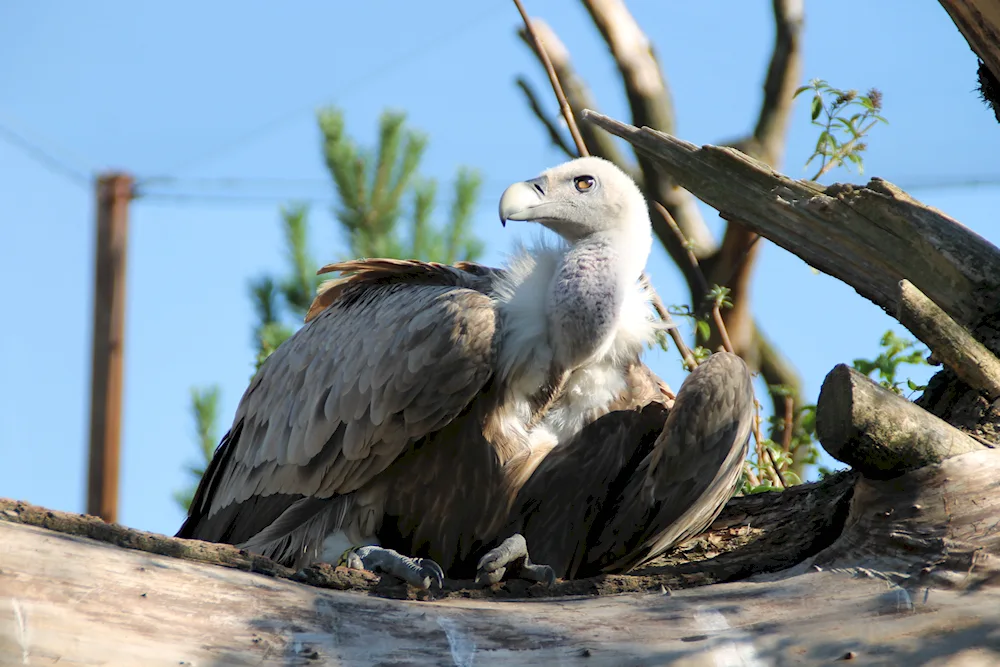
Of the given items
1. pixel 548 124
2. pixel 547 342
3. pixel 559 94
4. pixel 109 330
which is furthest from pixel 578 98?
pixel 109 330

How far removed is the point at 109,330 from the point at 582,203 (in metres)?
7.52

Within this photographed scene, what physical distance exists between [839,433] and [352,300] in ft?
9.42

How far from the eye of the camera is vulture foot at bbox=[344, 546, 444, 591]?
3.90 metres

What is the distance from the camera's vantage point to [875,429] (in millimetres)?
3449

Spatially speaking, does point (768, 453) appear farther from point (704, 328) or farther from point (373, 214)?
point (373, 214)

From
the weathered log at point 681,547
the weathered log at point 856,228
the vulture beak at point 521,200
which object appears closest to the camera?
the weathered log at point 681,547

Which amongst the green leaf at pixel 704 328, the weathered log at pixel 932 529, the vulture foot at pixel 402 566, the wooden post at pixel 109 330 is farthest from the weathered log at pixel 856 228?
the wooden post at pixel 109 330

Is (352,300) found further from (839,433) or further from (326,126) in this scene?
(326,126)

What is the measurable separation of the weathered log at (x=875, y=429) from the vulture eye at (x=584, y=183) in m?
1.95

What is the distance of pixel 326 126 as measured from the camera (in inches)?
435

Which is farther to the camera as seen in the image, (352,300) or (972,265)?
(352,300)

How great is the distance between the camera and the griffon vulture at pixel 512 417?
4742 mm

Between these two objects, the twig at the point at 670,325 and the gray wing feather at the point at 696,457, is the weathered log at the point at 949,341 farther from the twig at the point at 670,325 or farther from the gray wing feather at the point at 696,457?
the twig at the point at 670,325

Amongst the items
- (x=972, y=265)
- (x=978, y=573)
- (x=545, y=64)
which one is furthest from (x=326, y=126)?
(x=978, y=573)
